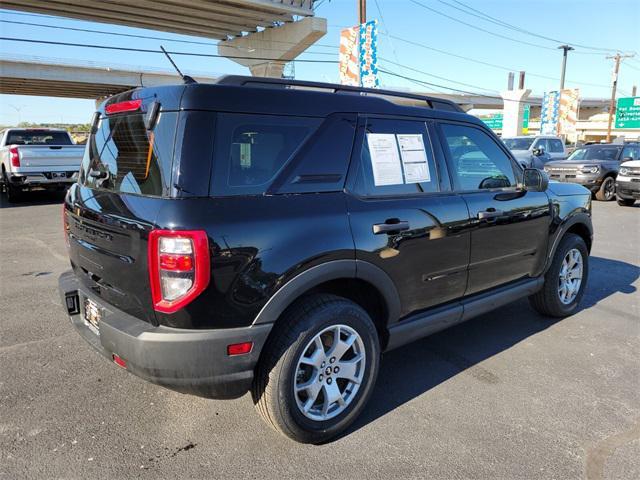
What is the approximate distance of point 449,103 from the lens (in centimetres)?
364

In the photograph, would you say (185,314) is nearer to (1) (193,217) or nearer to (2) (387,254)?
(1) (193,217)

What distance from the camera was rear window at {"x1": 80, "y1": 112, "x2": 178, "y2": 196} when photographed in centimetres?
235

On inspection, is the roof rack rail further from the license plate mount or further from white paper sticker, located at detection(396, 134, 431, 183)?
the license plate mount

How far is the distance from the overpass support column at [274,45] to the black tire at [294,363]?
28.2 metres

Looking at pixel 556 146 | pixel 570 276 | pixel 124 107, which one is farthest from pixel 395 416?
pixel 556 146

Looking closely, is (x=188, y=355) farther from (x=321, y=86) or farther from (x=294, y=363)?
(x=321, y=86)

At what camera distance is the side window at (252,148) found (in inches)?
93.2

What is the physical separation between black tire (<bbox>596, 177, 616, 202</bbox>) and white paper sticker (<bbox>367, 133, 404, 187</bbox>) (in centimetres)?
1429

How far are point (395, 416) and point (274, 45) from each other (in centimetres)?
3089

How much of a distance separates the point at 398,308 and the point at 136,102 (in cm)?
195

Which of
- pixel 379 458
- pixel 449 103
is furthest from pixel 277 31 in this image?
pixel 379 458

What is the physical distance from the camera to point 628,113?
45.5 m

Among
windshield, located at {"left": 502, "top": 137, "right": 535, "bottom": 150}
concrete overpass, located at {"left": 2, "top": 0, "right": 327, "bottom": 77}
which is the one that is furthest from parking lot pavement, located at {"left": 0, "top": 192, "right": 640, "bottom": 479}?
concrete overpass, located at {"left": 2, "top": 0, "right": 327, "bottom": 77}

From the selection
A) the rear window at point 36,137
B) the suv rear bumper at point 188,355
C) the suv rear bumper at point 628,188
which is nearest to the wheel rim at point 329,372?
the suv rear bumper at point 188,355
